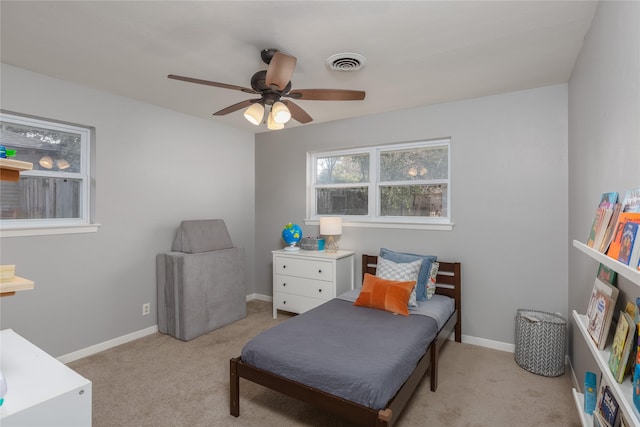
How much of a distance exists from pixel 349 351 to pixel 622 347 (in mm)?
1277

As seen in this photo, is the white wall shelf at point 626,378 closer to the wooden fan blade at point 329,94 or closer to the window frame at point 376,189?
the wooden fan blade at point 329,94

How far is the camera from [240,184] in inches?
180

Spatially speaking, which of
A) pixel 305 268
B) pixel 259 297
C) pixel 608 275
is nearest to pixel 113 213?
pixel 305 268

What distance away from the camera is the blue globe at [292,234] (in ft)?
13.5

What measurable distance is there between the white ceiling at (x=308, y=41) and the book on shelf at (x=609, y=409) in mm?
1902

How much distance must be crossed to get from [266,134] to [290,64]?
2886mm

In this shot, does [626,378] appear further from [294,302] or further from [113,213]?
[113,213]

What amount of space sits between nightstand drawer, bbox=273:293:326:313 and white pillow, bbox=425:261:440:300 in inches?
45.9

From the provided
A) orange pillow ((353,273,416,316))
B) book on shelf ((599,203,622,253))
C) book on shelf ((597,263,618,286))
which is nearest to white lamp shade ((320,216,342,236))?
orange pillow ((353,273,416,316))

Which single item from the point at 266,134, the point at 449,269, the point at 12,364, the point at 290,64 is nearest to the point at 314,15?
the point at 290,64

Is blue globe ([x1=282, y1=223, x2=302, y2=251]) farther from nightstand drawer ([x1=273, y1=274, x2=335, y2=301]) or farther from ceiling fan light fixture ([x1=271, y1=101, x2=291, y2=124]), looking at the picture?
ceiling fan light fixture ([x1=271, y1=101, x2=291, y2=124])

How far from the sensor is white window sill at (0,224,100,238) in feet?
8.42

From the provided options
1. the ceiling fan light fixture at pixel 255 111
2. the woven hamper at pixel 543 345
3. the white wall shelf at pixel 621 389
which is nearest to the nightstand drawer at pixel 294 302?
the woven hamper at pixel 543 345

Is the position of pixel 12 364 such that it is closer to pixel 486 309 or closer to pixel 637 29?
pixel 637 29
